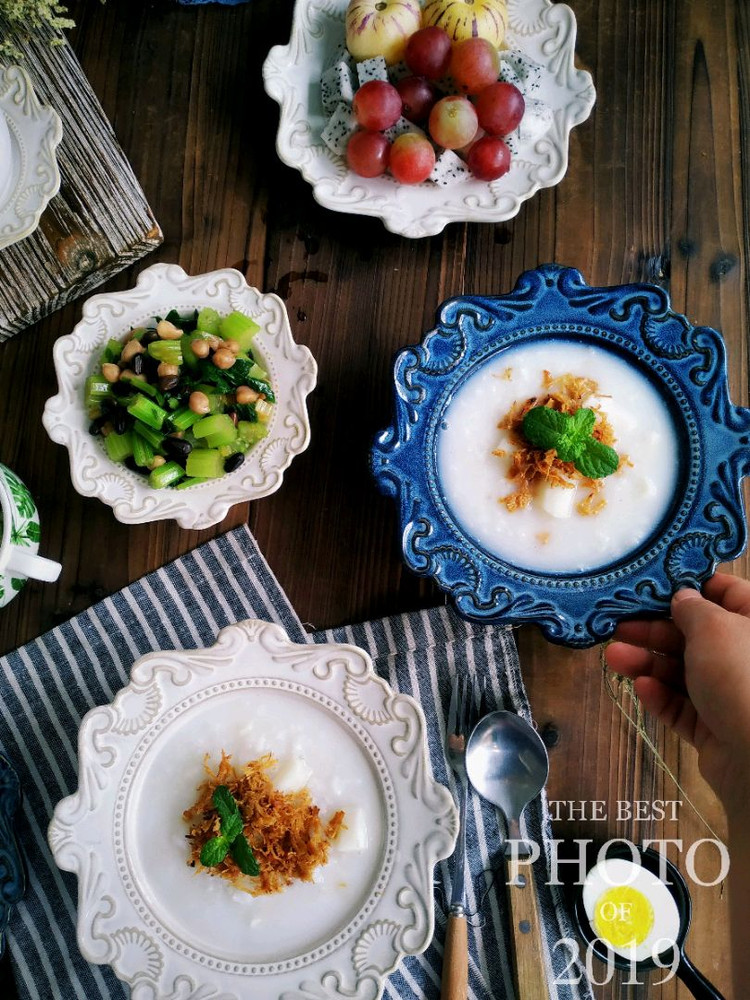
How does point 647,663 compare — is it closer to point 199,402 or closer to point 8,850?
point 199,402

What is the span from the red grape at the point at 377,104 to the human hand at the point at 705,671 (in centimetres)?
102

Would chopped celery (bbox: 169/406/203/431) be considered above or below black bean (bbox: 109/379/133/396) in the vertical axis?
below

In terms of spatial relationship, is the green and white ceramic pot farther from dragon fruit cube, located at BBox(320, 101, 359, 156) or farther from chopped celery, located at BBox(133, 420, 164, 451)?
dragon fruit cube, located at BBox(320, 101, 359, 156)

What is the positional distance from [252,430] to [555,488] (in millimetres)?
557

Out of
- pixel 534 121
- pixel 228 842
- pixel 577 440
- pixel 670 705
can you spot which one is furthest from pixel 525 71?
pixel 228 842

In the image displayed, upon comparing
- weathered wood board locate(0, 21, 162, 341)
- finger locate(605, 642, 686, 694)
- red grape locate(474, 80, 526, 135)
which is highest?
red grape locate(474, 80, 526, 135)

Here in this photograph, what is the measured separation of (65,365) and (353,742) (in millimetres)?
852

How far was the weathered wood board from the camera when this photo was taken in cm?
160

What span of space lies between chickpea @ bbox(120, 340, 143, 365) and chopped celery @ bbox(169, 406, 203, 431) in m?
0.13

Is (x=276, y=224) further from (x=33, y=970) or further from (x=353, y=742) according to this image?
(x=33, y=970)

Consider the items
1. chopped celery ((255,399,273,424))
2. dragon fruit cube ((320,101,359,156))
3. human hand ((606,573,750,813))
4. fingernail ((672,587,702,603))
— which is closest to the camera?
human hand ((606,573,750,813))

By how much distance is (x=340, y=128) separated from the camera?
1.58 meters

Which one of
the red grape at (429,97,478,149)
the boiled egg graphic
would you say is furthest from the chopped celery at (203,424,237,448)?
the boiled egg graphic

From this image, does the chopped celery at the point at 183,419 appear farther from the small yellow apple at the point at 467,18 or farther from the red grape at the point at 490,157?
the small yellow apple at the point at 467,18
